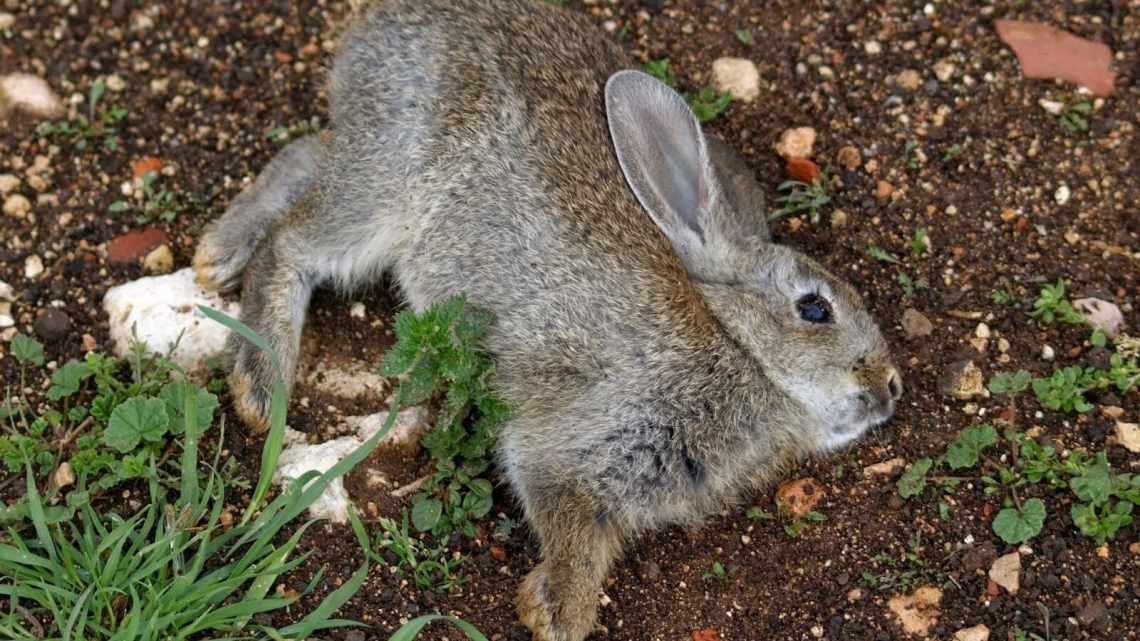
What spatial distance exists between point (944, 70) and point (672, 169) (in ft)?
5.47

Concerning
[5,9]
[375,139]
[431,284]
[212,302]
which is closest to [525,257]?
[431,284]

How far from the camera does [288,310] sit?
15.7 feet

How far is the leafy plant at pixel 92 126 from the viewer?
212 inches

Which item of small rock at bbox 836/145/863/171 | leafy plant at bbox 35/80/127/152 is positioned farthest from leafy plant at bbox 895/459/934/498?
leafy plant at bbox 35/80/127/152

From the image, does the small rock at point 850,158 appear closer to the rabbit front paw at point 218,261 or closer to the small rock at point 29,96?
the rabbit front paw at point 218,261

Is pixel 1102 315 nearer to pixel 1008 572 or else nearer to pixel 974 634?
pixel 1008 572

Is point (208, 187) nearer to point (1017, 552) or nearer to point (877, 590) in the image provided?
point (877, 590)

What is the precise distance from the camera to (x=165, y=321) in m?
4.73

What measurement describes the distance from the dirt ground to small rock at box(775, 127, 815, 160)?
0.06 metres

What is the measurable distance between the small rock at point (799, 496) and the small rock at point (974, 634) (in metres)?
0.64

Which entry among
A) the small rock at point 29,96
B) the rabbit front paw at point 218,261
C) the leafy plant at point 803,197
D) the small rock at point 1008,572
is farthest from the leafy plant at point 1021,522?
the small rock at point 29,96

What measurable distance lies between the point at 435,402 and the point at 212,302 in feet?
3.33

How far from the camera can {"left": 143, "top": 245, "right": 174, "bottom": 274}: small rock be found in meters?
5.00

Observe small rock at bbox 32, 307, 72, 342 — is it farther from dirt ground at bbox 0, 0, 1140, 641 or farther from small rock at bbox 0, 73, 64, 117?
small rock at bbox 0, 73, 64, 117
